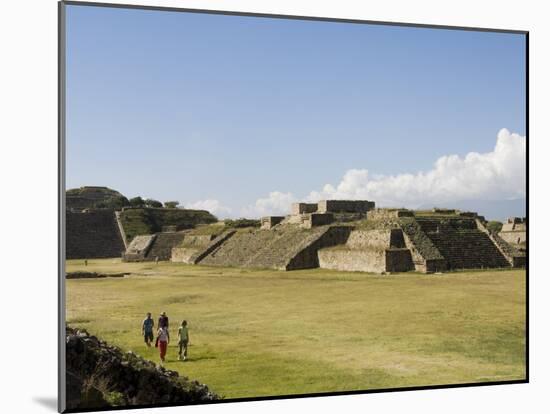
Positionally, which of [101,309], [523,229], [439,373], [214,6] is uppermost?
[214,6]

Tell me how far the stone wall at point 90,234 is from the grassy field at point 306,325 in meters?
0.20

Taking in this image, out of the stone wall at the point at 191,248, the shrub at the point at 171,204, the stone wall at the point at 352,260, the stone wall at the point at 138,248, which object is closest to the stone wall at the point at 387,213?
the stone wall at the point at 352,260

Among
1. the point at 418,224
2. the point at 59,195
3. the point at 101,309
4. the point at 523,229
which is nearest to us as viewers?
the point at 59,195

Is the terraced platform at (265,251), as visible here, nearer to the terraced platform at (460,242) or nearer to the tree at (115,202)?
the tree at (115,202)

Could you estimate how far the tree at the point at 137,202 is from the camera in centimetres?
1327

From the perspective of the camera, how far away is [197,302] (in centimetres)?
1358

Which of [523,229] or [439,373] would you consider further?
[523,229]

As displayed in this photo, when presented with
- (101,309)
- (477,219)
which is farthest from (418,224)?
(101,309)

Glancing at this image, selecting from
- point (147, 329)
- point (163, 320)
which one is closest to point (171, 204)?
point (163, 320)

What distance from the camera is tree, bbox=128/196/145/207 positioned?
43.5ft

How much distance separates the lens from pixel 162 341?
42.5 feet

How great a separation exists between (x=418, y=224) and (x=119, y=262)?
28.5 feet

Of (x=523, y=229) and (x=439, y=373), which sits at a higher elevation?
(x=523, y=229)

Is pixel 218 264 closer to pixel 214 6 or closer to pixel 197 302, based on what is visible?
pixel 197 302
